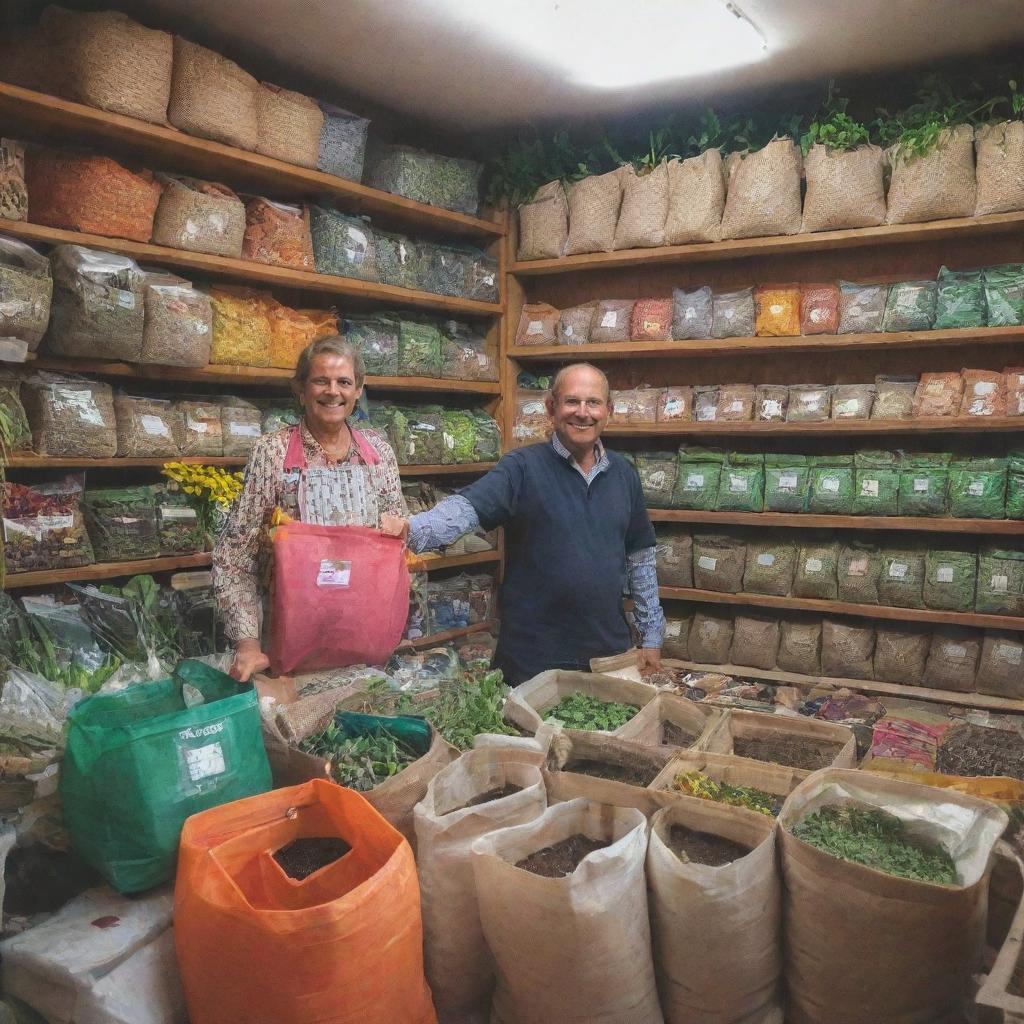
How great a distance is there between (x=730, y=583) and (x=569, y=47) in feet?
7.92

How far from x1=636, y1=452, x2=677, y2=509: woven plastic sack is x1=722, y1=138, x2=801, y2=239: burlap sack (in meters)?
1.11

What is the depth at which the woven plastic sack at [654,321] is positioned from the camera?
3.99 m

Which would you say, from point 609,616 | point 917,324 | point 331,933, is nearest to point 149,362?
point 609,616

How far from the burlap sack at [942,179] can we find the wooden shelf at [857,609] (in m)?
1.63

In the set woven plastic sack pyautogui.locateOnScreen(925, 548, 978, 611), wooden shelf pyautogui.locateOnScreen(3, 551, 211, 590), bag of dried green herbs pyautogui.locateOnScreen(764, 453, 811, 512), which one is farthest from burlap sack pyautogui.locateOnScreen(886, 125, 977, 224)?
wooden shelf pyautogui.locateOnScreen(3, 551, 211, 590)

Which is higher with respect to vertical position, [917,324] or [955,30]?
[955,30]

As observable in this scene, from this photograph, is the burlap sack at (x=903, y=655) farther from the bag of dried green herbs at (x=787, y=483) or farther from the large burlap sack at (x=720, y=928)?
the large burlap sack at (x=720, y=928)

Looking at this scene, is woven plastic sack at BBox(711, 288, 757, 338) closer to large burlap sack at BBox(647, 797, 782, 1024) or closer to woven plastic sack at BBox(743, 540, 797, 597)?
woven plastic sack at BBox(743, 540, 797, 597)

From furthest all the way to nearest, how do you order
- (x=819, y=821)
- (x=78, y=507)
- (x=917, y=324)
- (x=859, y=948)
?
(x=917, y=324) → (x=78, y=507) → (x=819, y=821) → (x=859, y=948)

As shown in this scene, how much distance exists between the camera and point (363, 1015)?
112 centimetres

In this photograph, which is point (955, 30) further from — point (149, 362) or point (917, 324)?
point (149, 362)

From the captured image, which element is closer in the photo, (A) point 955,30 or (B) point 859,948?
(B) point 859,948

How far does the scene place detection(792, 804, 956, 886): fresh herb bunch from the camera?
1.22 metres

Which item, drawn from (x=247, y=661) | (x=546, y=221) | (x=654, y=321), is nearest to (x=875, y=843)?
(x=247, y=661)
